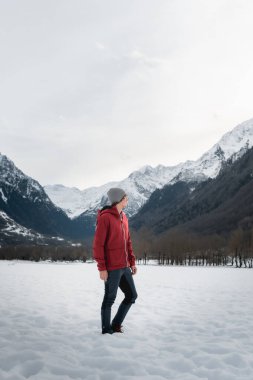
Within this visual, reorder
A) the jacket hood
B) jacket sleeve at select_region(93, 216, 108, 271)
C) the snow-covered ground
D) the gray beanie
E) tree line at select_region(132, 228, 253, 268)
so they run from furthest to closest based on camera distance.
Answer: tree line at select_region(132, 228, 253, 268) < the gray beanie < the jacket hood < jacket sleeve at select_region(93, 216, 108, 271) < the snow-covered ground

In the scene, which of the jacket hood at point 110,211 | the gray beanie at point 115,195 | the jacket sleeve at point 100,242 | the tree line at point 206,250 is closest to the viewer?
the jacket sleeve at point 100,242

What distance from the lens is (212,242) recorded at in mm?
159000

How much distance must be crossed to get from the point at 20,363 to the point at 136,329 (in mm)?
3689

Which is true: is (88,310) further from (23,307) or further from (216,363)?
(216,363)

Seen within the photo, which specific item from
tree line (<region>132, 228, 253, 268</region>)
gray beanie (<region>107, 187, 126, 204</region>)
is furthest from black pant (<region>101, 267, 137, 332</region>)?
tree line (<region>132, 228, 253, 268</region>)

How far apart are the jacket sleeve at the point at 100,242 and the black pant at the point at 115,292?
31cm

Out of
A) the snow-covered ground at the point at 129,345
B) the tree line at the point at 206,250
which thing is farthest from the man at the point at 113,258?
the tree line at the point at 206,250

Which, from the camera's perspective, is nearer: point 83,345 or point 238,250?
point 83,345

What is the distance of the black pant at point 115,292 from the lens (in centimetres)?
911

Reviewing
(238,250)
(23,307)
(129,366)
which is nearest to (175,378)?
(129,366)

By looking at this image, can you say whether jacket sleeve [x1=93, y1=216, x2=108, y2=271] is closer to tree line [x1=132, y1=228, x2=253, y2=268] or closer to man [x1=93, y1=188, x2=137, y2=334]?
man [x1=93, y1=188, x2=137, y2=334]

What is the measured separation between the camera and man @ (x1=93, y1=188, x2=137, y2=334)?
9.10 metres

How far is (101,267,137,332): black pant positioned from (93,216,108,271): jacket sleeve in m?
0.31

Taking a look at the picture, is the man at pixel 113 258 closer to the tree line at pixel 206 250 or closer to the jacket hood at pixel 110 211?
the jacket hood at pixel 110 211
